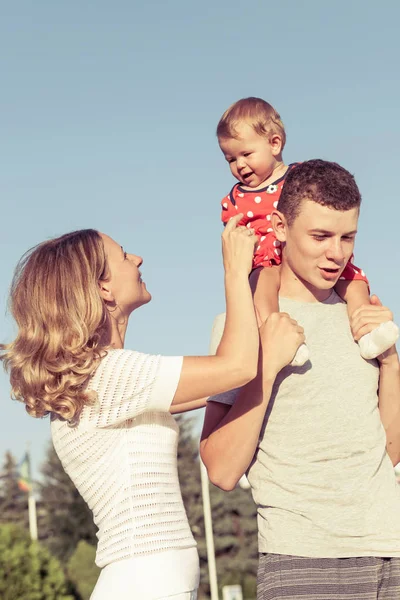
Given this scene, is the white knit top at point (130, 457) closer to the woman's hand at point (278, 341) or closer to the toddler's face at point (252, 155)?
the woman's hand at point (278, 341)

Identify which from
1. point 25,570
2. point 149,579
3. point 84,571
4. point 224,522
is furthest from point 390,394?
point 224,522

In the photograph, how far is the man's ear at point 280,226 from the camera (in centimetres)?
415

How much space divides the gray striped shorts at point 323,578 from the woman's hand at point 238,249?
1094 mm

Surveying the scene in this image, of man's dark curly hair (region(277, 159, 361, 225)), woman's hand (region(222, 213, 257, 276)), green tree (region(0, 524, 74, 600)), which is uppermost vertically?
man's dark curly hair (region(277, 159, 361, 225))

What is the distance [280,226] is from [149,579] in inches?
57.5

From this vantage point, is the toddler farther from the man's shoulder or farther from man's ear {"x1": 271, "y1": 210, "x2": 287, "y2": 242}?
man's ear {"x1": 271, "y1": 210, "x2": 287, "y2": 242}

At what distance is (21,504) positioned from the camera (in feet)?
243

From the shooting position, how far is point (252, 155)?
16.6 feet

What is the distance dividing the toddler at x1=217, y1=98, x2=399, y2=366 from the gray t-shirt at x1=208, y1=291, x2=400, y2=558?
0.22 metres

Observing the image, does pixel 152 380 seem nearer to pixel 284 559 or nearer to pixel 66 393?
pixel 66 393

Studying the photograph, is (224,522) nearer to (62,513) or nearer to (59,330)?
(62,513)

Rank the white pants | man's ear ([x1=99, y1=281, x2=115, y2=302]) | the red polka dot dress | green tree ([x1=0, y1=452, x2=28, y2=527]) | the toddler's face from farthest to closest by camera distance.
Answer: green tree ([x1=0, y1=452, x2=28, y2=527]), the toddler's face, the red polka dot dress, man's ear ([x1=99, y1=281, x2=115, y2=302]), the white pants

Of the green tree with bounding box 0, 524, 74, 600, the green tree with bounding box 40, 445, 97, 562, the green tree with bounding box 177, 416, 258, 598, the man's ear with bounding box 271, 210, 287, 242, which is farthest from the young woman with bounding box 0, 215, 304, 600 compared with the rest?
the green tree with bounding box 40, 445, 97, 562

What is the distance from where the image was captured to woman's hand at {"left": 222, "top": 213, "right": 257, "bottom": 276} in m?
4.00
